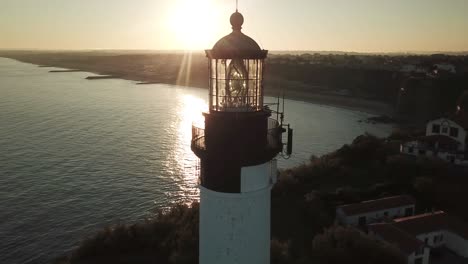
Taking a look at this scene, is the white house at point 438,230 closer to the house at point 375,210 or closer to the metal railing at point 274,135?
the house at point 375,210

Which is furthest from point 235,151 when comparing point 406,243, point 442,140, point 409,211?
point 442,140

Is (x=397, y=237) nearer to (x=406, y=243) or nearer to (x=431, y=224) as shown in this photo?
(x=406, y=243)

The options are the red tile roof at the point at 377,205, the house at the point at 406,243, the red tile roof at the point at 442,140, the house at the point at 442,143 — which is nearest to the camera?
the house at the point at 406,243

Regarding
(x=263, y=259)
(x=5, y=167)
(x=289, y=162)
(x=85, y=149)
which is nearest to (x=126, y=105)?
(x=85, y=149)

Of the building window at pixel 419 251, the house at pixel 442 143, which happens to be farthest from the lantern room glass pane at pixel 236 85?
the house at pixel 442 143

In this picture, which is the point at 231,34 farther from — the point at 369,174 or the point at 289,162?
the point at 289,162
